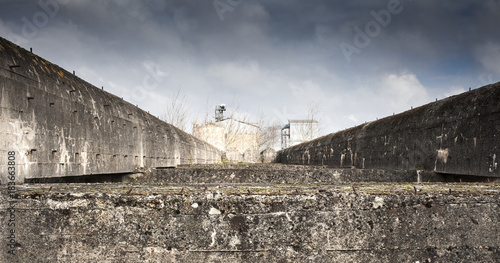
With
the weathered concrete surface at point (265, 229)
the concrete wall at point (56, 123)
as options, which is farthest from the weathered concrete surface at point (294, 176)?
the weathered concrete surface at point (265, 229)

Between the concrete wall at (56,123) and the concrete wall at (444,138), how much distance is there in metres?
5.19

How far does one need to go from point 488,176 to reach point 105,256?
4.26 metres

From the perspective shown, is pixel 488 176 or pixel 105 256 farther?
pixel 488 176

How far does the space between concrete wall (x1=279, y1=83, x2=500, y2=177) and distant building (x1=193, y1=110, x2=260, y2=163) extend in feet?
71.3

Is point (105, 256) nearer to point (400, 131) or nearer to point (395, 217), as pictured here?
point (395, 217)

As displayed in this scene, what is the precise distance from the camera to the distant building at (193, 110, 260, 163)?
101 ft

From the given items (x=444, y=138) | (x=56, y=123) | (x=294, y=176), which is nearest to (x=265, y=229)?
(x=294, y=176)

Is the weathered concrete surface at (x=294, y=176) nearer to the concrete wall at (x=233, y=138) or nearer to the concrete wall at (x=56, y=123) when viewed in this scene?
the concrete wall at (x=56, y=123)

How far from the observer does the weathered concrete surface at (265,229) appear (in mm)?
1786

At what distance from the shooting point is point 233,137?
37531mm

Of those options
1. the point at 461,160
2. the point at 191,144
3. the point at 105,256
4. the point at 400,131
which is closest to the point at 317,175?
the point at 461,160

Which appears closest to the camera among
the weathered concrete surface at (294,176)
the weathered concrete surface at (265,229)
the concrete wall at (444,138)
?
the weathered concrete surface at (265,229)

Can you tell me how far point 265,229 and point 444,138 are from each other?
172 inches

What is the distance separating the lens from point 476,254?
1.78 meters
